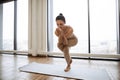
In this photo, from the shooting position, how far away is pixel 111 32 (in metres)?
3.43

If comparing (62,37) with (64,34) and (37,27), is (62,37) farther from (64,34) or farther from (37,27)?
(37,27)

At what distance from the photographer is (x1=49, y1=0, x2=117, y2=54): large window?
3.44 metres

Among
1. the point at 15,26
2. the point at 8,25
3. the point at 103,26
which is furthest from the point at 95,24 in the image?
the point at 8,25

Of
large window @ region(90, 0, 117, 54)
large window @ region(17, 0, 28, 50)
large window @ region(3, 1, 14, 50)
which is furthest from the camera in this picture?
large window @ region(3, 1, 14, 50)

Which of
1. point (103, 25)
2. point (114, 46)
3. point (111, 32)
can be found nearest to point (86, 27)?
point (103, 25)

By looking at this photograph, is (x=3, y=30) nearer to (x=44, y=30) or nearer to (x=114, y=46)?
(x=44, y=30)

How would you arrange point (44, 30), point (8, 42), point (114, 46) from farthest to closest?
point (8, 42), point (44, 30), point (114, 46)

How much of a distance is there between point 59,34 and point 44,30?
1.98 m

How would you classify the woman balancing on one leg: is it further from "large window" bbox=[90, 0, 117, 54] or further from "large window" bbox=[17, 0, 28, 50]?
"large window" bbox=[17, 0, 28, 50]

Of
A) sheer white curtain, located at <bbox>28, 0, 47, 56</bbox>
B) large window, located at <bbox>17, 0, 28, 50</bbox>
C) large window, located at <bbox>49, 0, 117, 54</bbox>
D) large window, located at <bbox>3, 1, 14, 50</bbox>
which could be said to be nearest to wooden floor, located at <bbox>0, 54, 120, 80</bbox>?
large window, located at <bbox>49, 0, 117, 54</bbox>

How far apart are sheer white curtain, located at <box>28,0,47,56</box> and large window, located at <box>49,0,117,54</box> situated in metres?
0.92

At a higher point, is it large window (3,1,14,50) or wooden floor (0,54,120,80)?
large window (3,1,14,50)

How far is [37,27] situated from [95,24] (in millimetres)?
1871

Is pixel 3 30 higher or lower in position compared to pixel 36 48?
higher
